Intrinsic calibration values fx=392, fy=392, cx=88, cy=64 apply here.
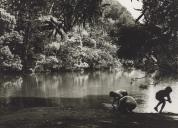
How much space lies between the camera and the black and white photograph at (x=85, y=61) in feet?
39.9

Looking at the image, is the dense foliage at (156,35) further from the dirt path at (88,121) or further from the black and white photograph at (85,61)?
the dirt path at (88,121)

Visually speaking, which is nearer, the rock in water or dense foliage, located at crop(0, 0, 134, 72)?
the rock in water

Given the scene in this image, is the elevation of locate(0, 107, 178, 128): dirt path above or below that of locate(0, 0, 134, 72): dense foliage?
below

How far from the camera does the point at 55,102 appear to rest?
84.8 feet

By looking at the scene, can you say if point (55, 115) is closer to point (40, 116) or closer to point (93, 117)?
point (40, 116)

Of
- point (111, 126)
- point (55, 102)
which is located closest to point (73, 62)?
point (55, 102)

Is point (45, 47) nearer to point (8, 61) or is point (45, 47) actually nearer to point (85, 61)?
point (8, 61)

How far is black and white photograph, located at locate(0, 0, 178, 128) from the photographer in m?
12.2

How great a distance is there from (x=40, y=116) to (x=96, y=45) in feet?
169

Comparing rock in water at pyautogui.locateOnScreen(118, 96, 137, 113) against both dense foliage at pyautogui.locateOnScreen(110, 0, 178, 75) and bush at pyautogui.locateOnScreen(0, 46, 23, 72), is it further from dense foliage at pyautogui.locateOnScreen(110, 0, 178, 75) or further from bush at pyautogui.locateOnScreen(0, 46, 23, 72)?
bush at pyautogui.locateOnScreen(0, 46, 23, 72)

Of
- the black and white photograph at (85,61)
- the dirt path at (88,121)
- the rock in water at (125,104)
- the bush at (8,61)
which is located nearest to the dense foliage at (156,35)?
the black and white photograph at (85,61)

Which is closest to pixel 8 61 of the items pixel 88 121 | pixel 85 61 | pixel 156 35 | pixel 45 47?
pixel 45 47

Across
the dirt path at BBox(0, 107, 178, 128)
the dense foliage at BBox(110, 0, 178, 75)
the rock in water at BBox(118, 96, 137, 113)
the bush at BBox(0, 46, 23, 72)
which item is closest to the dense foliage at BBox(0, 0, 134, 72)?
the bush at BBox(0, 46, 23, 72)

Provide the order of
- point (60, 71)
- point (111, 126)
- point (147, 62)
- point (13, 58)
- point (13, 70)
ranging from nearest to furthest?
point (111, 126), point (147, 62), point (13, 58), point (13, 70), point (60, 71)
